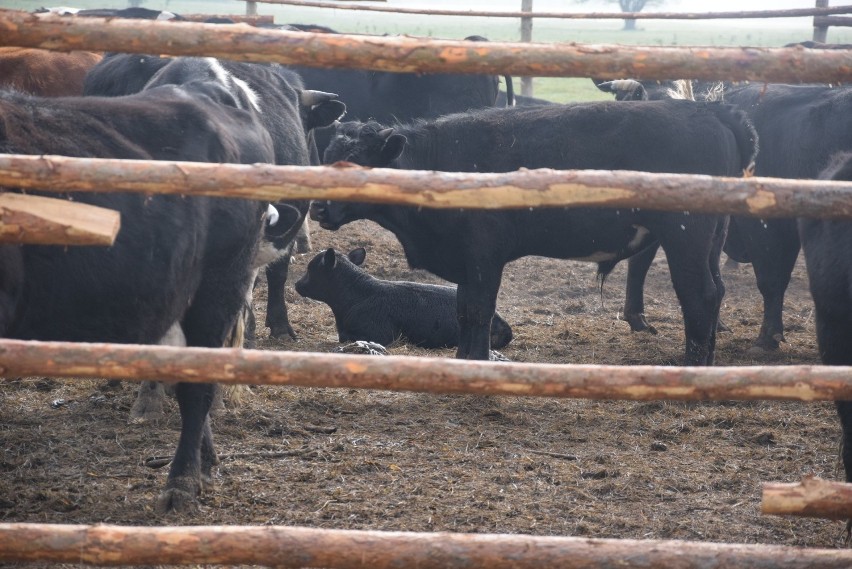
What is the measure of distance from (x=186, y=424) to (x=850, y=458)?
2.95m

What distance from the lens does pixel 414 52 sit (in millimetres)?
2846

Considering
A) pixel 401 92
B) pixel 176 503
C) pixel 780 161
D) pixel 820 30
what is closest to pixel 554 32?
pixel 820 30

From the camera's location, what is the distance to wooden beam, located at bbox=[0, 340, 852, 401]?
2.64 metres

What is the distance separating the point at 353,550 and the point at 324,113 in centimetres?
585

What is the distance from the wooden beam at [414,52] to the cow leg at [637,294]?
17.3 feet

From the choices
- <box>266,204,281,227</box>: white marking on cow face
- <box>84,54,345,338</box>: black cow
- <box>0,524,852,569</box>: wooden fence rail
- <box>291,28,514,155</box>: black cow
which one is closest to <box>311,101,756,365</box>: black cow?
<box>84,54,345,338</box>: black cow

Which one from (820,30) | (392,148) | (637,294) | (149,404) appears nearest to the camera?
(149,404)

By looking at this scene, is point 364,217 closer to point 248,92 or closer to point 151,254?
point 248,92

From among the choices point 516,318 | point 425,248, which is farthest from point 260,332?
point 516,318

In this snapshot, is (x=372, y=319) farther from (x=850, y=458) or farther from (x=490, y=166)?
(x=850, y=458)

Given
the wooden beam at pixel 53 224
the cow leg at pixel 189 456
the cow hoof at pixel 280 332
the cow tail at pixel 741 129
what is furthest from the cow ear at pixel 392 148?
the wooden beam at pixel 53 224

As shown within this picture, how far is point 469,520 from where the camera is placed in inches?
167

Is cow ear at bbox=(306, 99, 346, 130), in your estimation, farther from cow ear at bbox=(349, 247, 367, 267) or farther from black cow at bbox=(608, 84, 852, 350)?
black cow at bbox=(608, 84, 852, 350)

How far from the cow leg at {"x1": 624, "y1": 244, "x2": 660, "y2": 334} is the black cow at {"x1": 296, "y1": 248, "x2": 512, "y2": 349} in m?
1.34
